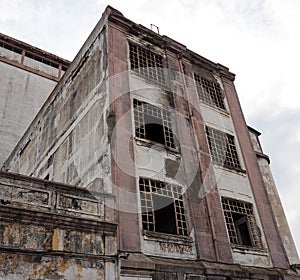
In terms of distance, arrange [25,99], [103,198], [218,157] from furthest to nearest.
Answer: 1. [25,99]
2. [218,157]
3. [103,198]

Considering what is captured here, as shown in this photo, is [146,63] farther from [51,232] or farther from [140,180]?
[51,232]

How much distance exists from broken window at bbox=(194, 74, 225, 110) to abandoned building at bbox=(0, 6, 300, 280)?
71 mm

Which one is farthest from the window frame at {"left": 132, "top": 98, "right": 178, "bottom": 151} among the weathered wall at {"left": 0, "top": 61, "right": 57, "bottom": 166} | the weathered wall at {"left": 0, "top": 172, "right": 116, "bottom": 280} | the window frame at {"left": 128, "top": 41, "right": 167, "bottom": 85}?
the weathered wall at {"left": 0, "top": 61, "right": 57, "bottom": 166}

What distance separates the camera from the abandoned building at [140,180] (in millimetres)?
7926

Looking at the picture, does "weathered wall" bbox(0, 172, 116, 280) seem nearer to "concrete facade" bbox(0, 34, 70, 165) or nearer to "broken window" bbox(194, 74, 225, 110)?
"broken window" bbox(194, 74, 225, 110)

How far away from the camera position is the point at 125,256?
846 cm

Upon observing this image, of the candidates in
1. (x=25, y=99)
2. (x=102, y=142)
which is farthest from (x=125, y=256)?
(x=25, y=99)

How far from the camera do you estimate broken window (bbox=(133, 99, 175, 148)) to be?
1194cm

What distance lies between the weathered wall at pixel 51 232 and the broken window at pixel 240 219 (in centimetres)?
504

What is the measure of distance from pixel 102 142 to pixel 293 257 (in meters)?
10.1

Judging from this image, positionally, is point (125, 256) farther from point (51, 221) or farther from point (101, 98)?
point (101, 98)

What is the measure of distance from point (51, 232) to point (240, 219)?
27.8 ft

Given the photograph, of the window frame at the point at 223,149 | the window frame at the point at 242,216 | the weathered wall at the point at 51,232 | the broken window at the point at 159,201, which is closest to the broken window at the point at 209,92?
the window frame at the point at 223,149

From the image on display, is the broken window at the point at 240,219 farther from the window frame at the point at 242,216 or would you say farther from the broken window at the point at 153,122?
the broken window at the point at 153,122
